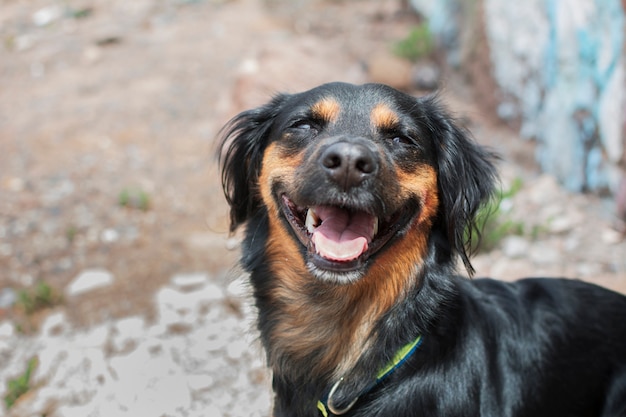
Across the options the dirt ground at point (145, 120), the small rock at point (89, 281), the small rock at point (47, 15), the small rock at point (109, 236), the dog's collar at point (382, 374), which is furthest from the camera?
the small rock at point (47, 15)

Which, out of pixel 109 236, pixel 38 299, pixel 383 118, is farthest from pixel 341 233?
pixel 109 236

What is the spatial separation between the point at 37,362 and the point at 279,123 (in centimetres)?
232

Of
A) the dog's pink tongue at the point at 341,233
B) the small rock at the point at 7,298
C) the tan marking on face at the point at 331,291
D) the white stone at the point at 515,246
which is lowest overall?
the small rock at the point at 7,298

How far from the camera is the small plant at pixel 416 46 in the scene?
7.33 meters

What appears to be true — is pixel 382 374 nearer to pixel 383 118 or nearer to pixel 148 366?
pixel 383 118

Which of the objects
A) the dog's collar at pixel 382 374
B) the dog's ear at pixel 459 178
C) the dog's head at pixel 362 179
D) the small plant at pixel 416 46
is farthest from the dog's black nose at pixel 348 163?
the small plant at pixel 416 46

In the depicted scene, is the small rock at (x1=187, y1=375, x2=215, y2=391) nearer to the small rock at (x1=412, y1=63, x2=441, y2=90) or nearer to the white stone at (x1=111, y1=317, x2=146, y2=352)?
the white stone at (x1=111, y1=317, x2=146, y2=352)

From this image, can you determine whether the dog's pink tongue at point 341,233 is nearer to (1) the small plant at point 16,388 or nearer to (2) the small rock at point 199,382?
(2) the small rock at point 199,382

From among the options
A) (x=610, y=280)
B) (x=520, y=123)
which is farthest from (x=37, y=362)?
(x=520, y=123)

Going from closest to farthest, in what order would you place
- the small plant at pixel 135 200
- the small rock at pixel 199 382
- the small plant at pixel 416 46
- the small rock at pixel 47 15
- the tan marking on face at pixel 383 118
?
the tan marking on face at pixel 383 118
the small rock at pixel 199 382
the small plant at pixel 135 200
the small plant at pixel 416 46
the small rock at pixel 47 15

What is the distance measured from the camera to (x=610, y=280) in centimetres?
410

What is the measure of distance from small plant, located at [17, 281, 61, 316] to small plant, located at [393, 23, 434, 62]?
15.3 feet

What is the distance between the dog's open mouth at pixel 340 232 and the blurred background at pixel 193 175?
1.97 feet

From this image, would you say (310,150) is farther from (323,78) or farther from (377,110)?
(323,78)
